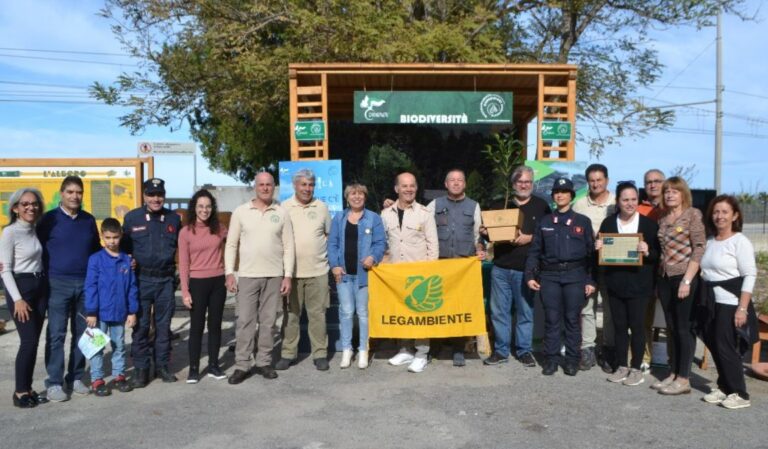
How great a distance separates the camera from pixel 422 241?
6.46m

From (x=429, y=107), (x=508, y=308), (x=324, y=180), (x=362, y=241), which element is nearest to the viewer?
(x=362, y=241)

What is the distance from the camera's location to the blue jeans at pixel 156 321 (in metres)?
5.80

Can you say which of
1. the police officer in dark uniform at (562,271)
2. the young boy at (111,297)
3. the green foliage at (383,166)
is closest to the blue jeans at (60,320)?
the young boy at (111,297)

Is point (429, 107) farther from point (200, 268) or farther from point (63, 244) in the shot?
point (63, 244)

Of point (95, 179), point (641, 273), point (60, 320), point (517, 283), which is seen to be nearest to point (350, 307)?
point (517, 283)

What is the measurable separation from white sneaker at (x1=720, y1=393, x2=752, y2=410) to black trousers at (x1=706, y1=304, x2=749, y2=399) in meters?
0.04

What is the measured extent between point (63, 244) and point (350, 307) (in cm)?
275

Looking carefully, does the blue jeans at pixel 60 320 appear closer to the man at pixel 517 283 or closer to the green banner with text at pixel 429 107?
the man at pixel 517 283

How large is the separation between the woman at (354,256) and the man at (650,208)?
9.00ft

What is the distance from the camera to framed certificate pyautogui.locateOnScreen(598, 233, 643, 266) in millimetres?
5691

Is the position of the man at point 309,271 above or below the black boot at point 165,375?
above

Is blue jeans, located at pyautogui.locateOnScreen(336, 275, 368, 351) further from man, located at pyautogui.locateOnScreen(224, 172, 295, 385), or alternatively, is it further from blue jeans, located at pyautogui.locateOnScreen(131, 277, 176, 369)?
blue jeans, located at pyautogui.locateOnScreen(131, 277, 176, 369)

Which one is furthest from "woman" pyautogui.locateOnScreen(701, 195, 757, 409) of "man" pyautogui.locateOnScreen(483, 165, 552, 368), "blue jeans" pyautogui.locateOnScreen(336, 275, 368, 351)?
"blue jeans" pyautogui.locateOnScreen(336, 275, 368, 351)

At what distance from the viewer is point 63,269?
17.7 feet
